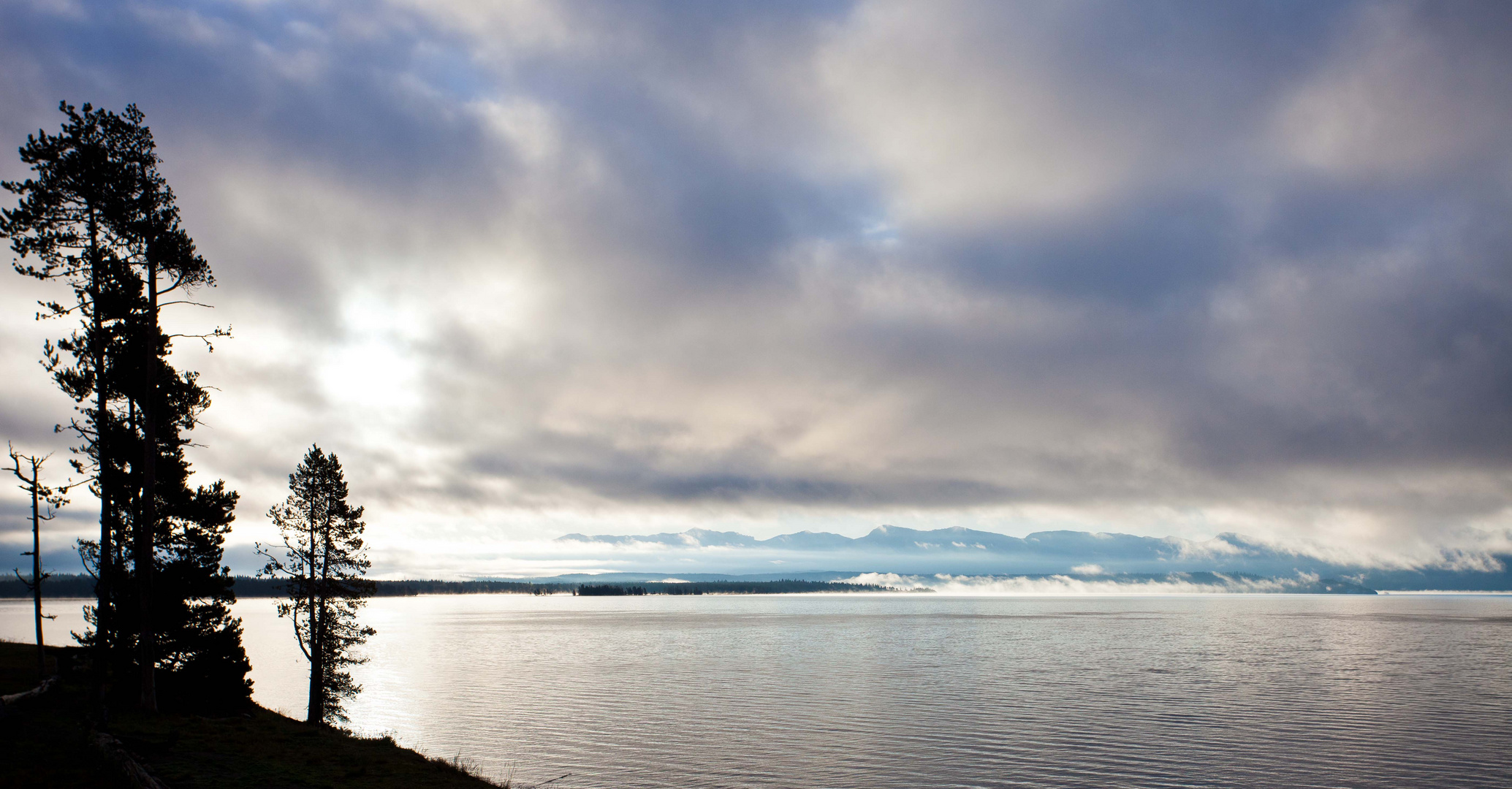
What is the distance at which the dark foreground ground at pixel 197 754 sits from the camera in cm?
2297

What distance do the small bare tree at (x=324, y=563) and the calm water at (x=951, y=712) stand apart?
667 centimetres

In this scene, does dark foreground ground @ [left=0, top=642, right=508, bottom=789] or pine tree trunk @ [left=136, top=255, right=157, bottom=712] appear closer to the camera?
dark foreground ground @ [left=0, top=642, right=508, bottom=789]

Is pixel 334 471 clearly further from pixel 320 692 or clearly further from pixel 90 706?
pixel 90 706

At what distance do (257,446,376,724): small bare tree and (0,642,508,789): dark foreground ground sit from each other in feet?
44.5

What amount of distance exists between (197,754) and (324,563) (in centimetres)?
2637

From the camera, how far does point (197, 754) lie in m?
27.1

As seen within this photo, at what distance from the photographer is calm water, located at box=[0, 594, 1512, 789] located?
39.8 m

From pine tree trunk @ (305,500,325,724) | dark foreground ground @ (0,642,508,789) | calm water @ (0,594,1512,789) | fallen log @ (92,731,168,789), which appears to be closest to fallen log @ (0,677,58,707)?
dark foreground ground @ (0,642,508,789)

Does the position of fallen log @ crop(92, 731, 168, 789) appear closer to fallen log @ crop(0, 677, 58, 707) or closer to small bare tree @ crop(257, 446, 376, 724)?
fallen log @ crop(0, 677, 58, 707)

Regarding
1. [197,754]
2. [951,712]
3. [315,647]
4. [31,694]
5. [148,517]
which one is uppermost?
[148,517]

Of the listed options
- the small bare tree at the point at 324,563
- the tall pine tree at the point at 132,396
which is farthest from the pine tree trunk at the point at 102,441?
the small bare tree at the point at 324,563

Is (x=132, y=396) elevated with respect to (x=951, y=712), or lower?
elevated

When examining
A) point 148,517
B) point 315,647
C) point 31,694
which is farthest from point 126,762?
point 315,647

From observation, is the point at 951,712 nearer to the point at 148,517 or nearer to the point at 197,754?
the point at 197,754
